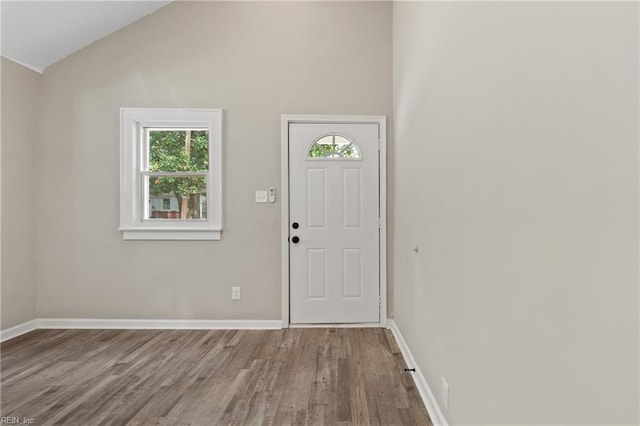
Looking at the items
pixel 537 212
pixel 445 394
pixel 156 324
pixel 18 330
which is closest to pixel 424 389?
pixel 445 394

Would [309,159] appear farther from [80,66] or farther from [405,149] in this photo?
[80,66]

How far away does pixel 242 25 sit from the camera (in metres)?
3.57

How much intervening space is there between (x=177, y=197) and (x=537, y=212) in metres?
3.37

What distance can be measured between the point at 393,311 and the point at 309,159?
1699mm

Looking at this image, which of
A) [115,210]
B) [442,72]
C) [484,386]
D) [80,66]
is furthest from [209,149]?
[484,386]

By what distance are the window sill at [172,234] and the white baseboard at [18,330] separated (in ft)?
3.93

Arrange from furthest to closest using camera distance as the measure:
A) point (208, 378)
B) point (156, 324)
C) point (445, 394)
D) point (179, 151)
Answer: point (179, 151)
point (156, 324)
point (208, 378)
point (445, 394)

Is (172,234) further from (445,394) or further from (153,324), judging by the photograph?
(445,394)

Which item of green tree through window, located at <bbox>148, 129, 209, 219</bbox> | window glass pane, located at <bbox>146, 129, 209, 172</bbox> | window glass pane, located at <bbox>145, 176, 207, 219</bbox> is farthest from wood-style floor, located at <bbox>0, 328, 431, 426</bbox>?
window glass pane, located at <bbox>146, 129, 209, 172</bbox>

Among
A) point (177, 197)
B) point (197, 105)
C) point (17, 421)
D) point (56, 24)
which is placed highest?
point (56, 24)

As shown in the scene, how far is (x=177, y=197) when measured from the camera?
3668 mm

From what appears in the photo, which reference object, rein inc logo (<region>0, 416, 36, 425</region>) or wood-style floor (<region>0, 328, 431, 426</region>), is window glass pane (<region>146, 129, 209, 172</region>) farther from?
rein inc logo (<region>0, 416, 36, 425</region>)

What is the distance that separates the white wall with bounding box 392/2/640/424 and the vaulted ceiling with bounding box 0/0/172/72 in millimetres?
2932

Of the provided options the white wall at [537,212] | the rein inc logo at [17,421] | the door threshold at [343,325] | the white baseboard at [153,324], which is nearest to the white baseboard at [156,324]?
the white baseboard at [153,324]
